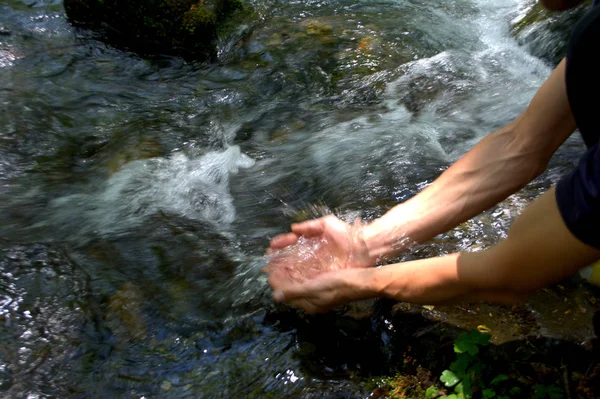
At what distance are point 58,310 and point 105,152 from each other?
1894 millimetres

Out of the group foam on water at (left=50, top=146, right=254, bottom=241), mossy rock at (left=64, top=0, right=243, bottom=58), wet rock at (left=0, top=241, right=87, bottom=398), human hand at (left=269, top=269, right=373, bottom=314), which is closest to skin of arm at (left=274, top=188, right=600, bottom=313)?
human hand at (left=269, top=269, right=373, bottom=314)

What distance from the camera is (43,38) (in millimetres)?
6355

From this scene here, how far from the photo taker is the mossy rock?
19.9 feet

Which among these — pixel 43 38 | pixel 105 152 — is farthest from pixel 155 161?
pixel 43 38

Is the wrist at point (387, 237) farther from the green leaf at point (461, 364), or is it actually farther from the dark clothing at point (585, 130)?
the dark clothing at point (585, 130)

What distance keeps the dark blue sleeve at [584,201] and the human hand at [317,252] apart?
1181mm

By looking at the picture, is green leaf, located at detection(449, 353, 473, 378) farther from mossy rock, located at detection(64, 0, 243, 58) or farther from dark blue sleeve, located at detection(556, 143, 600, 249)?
mossy rock, located at detection(64, 0, 243, 58)

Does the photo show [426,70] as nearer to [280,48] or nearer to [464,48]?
[464,48]

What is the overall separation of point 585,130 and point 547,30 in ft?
13.3

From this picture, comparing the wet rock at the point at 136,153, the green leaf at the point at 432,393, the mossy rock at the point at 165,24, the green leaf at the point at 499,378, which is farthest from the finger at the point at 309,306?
the mossy rock at the point at 165,24

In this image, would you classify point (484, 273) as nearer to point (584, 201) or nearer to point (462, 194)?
point (584, 201)

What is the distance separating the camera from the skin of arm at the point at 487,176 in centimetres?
208

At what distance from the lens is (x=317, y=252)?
8.66 ft

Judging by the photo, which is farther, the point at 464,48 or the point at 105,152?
the point at 464,48
